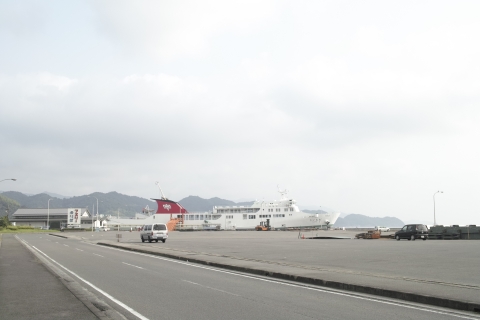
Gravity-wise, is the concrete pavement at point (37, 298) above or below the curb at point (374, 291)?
above

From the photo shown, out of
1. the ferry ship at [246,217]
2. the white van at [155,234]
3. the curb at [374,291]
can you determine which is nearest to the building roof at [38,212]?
the ferry ship at [246,217]

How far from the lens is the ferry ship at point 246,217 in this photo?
367 feet

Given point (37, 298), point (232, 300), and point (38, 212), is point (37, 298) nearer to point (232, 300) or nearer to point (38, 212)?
point (232, 300)

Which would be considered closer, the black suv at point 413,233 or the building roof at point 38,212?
the black suv at point 413,233

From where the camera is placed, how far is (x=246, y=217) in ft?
389

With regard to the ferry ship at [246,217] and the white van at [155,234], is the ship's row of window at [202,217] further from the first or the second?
the white van at [155,234]

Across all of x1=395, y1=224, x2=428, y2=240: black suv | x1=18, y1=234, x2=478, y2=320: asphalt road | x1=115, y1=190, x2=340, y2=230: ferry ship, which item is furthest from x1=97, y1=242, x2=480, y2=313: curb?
x1=115, y1=190, x2=340, y2=230: ferry ship

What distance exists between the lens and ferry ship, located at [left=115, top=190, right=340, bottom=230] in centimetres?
11181

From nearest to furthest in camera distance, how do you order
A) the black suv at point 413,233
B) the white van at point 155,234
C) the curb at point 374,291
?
A: 1. the curb at point 374,291
2. the white van at point 155,234
3. the black suv at point 413,233

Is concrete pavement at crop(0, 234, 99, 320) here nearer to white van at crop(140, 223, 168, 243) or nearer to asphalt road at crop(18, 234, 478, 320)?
asphalt road at crop(18, 234, 478, 320)

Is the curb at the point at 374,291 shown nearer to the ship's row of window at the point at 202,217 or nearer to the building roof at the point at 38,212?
the ship's row of window at the point at 202,217

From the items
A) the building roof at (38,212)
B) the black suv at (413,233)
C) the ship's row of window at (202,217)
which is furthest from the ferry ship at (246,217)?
the building roof at (38,212)

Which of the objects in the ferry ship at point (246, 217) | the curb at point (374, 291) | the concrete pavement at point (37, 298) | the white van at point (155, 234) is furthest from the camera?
the ferry ship at point (246, 217)

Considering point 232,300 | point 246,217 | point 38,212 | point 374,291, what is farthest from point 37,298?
point 38,212
